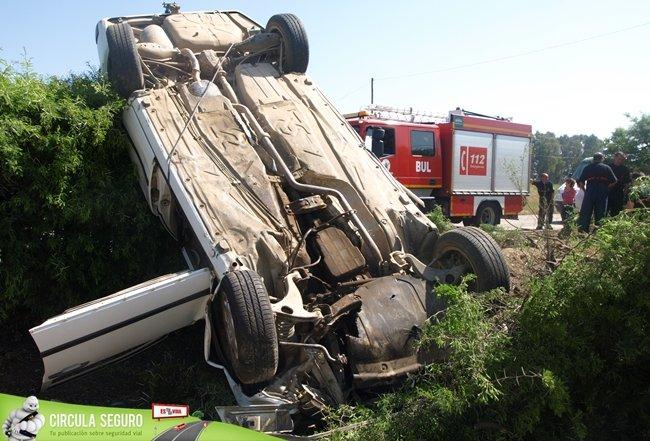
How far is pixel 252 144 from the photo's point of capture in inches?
204

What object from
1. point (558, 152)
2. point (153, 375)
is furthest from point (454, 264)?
point (558, 152)

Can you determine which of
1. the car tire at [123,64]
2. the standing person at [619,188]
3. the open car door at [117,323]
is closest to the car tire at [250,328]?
the open car door at [117,323]

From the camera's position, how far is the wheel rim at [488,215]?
1430 centimetres

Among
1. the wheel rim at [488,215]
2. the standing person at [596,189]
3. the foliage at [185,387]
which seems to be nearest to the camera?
the foliage at [185,387]

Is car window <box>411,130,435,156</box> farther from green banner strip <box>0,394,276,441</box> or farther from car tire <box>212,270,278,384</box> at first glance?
green banner strip <box>0,394,276,441</box>

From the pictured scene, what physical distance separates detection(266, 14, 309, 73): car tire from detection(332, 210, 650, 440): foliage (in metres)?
3.52

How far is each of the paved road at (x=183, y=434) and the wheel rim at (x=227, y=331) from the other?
1.01 meters

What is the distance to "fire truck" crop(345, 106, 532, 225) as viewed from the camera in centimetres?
1185

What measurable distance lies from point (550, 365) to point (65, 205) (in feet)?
12.0

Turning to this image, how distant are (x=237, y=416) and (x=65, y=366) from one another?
4.32 feet

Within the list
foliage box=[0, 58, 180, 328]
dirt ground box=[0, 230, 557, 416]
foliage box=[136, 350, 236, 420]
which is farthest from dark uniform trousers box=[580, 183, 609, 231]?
foliage box=[136, 350, 236, 420]

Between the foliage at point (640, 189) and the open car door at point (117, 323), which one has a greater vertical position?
the foliage at point (640, 189)

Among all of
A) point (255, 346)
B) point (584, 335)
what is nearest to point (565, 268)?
point (584, 335)

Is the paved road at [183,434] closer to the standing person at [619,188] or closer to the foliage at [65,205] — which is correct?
the foliage at [65,205]
